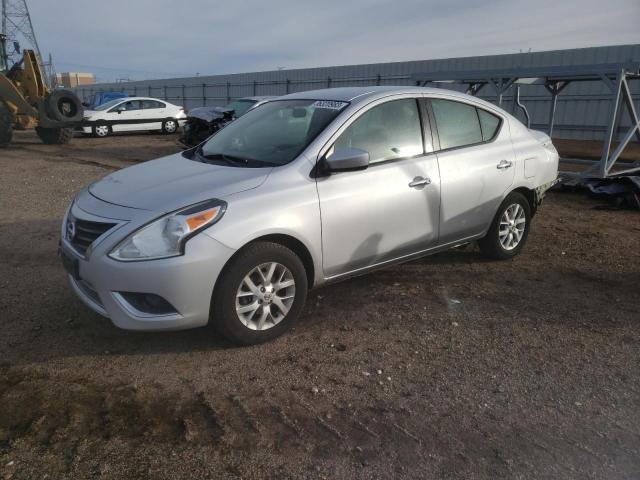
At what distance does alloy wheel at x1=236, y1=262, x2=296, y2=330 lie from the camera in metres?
3.31

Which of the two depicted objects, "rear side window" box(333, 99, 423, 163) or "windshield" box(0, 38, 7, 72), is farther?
"windshield" box(0, 38, 7, 72)

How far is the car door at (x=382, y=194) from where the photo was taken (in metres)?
3.64

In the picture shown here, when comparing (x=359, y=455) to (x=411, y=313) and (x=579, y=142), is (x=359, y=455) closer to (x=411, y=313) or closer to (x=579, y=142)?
(x=411, y=313)

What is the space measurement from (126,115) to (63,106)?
3.48 m

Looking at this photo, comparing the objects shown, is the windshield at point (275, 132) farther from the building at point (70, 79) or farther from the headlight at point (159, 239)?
the building at point (70, 79)

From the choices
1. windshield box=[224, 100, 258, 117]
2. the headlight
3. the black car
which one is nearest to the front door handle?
the headlight

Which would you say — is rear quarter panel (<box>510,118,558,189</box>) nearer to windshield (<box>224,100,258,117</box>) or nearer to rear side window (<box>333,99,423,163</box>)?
rear side window (<box>333,99,423,163</box>)

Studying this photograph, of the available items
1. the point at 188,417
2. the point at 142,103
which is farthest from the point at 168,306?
the point at 142,103

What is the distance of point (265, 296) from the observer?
3385 mm

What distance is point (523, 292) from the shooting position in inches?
175

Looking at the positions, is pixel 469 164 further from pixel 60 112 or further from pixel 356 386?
pixel 60 112

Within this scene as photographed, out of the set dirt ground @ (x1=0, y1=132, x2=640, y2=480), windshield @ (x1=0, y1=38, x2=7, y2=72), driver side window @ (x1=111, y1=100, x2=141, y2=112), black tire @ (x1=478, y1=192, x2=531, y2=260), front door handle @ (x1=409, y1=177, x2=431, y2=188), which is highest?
windshield @ (x1=0, y1=38, x2=7, y2=72)

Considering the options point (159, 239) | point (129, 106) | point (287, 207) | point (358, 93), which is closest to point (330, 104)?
point (358, 93)

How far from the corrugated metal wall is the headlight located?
13160 millimetres
